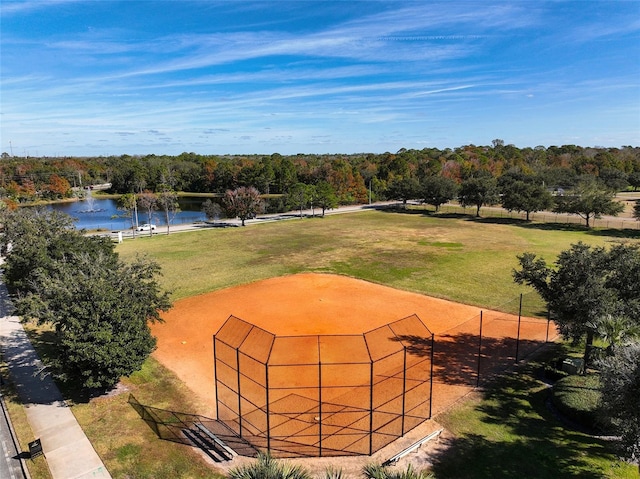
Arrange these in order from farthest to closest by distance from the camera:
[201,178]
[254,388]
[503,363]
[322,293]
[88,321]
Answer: [201,178] < [322,293] < [503,363] < [254,388] < [88,321]

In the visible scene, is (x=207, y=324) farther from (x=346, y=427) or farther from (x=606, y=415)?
(x=606, y=415)

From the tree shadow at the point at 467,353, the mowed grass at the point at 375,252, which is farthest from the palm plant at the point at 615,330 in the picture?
the mowed grass at the point at 375,252

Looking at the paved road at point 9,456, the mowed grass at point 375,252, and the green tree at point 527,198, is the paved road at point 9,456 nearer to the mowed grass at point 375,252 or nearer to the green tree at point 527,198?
the mowed grass at point 375,252

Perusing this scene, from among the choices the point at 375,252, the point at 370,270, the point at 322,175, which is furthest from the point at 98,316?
the point at 322,175

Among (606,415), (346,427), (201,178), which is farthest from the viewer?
(201,178)

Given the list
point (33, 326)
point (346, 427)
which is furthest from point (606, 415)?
point (33, 326)

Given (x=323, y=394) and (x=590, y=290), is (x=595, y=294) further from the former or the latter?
(x=323, y=394)
